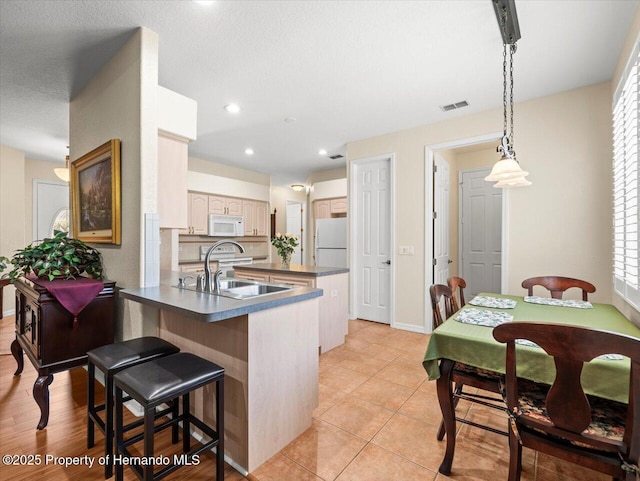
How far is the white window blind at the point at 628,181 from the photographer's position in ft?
5.61

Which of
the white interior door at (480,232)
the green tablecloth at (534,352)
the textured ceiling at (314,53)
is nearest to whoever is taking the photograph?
the green tablecloth at (534,352)

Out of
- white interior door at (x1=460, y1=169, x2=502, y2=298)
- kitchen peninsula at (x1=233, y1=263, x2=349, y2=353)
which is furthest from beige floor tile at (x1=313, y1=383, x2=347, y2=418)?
white interior door at (x1=460, y1=169, x2=502, y2=298)

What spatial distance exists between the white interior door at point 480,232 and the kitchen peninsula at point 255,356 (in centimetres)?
406

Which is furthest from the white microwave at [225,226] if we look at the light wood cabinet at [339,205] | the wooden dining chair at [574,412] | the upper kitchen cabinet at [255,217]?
the wooden dining chair at [574,412]

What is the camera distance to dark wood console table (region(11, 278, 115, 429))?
1.96m

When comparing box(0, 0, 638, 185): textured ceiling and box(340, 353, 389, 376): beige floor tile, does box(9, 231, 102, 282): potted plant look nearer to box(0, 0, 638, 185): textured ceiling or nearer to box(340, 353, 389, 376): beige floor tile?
box(0, 0, 638, 185): textured ceiling

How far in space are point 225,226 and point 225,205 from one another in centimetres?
42

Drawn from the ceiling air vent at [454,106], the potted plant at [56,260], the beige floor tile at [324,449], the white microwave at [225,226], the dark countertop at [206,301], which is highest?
the ceiling air vent at [454,106]

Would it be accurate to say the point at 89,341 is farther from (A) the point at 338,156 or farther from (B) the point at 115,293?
(A) the point at 338,156

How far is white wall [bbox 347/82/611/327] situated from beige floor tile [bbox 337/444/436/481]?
7.74 ft

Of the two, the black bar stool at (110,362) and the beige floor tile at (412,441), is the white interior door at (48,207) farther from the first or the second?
the beige floor tile at (412,441)

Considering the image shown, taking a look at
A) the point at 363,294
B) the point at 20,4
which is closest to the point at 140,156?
the point at 20,4

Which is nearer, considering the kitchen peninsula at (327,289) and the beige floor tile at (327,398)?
the beige floor tile at (327,398)

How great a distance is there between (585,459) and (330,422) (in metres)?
1.34
